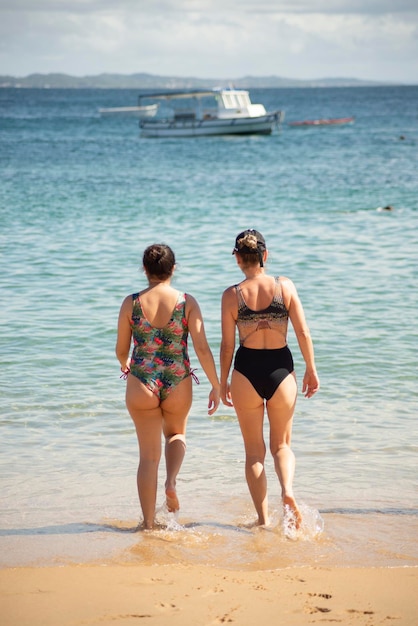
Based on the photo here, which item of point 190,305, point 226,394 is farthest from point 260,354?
point 190,305

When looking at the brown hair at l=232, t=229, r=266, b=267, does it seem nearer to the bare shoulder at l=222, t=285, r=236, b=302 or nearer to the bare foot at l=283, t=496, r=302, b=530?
the bare shoulder at l=222, t=285, r=236, b=302

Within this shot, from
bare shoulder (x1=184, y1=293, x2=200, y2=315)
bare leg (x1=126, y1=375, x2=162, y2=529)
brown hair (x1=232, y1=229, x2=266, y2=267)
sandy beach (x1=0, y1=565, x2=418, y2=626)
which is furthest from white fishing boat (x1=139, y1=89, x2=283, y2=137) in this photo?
sandy beach (x1=0, y1=565, x2=418, y2=626)

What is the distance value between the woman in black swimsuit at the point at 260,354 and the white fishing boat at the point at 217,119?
150 feet

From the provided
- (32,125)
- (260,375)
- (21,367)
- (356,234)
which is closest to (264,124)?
(32,125)

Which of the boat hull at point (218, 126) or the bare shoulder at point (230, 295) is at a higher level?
the boat hull at point (218, 126)

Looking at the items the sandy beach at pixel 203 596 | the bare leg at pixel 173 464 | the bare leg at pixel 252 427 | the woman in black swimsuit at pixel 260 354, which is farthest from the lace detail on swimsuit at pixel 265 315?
the sandy beach at pixel 203 596

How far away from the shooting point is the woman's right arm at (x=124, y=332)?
4539mm

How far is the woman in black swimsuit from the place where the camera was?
15.0 ft

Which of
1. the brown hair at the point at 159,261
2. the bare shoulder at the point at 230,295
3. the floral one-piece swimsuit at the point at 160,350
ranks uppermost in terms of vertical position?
the brown hair at the point at 159,261

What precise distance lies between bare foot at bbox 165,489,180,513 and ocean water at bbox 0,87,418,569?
0.08m

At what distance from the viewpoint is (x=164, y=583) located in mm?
3816

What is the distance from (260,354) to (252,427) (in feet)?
1.39

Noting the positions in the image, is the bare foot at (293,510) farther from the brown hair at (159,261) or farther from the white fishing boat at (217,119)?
the white fishing boat at (217,119)

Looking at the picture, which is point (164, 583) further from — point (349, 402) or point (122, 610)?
point (349, 402)
